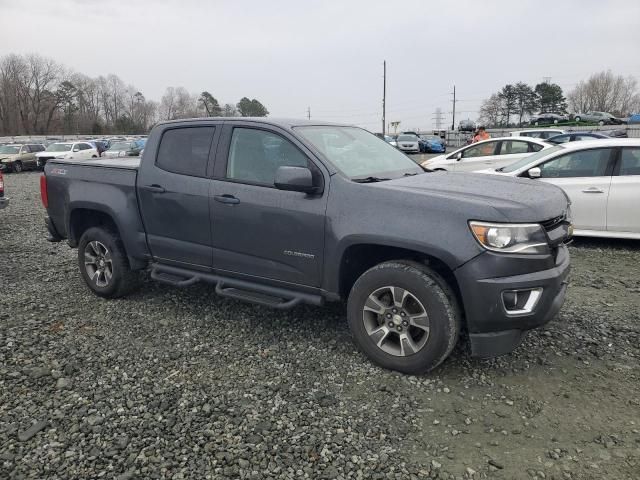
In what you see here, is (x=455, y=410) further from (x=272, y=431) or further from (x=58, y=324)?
(x=58, y=324)

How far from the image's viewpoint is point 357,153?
421 cm

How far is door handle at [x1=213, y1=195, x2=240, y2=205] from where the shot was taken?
4.07 metres

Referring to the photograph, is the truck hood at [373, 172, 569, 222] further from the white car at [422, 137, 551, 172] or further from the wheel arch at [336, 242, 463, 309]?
the white car at [422, 137, 551, 172]

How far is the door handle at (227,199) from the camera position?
4.07 meters

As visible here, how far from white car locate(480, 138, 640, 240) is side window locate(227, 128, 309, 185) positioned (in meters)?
4.58

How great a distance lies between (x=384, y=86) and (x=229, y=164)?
53340 mm

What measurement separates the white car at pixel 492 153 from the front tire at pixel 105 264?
8.15m

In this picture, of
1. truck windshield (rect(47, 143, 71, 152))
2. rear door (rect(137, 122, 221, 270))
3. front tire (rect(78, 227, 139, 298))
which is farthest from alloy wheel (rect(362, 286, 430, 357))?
truck windshield (rect(47, 143, 71, 152))

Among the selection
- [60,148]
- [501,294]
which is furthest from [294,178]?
[60,148]

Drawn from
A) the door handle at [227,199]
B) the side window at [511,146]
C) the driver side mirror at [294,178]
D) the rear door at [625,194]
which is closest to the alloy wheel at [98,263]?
the door handle at [227,199]

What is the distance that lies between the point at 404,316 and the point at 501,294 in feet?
2.24

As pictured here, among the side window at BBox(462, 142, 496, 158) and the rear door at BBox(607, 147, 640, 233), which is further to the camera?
the side window at BBox(462, 142, 496, 158)

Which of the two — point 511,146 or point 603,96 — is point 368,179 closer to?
point 511,146

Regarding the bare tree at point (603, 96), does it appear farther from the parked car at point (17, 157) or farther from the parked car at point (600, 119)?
the parked car at point (17, 157)
